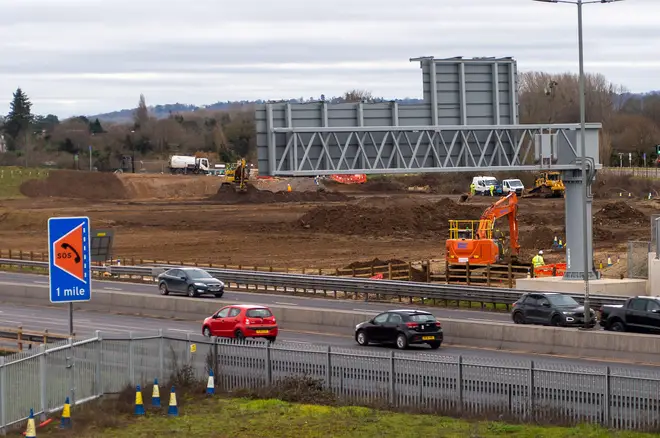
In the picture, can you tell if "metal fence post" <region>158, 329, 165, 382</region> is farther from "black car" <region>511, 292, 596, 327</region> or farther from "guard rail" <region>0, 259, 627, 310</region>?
"guard rail" <region>0, 259, 627, 310</region>

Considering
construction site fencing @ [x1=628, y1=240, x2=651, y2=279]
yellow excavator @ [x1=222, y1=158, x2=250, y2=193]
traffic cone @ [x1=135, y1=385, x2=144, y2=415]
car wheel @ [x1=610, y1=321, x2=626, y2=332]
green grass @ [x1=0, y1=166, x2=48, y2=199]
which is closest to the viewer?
traffic cone @ [x1=135, y1=385, x2=144, y2=415]

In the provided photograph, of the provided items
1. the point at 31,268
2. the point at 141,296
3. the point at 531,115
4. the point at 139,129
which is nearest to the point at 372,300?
the point at 141,296

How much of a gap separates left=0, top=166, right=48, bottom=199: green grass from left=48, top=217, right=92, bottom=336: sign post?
107 metres

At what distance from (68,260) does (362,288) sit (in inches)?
1065

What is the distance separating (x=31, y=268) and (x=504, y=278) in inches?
1173

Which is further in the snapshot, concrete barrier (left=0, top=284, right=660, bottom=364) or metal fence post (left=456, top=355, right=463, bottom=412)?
concrete barrier (left=0, top=284, right=660, bottom=364)

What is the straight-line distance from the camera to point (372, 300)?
164ft

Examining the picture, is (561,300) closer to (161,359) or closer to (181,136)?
(161,359)

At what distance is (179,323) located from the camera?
143ft

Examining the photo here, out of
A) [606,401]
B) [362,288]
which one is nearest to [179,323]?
[362,288]

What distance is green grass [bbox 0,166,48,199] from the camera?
422 feet

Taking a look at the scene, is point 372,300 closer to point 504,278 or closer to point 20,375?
point 504,278

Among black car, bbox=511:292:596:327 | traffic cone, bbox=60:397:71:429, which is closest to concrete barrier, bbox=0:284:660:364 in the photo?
black car, bbox=511:292:596:327

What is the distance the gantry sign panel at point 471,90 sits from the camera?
44.9 metres
